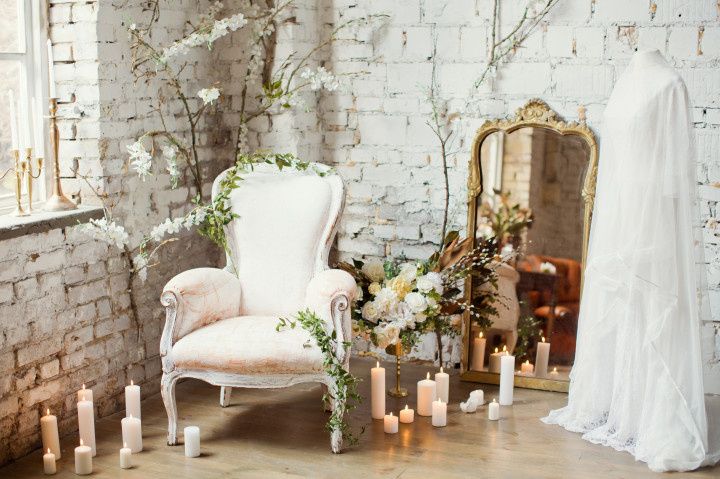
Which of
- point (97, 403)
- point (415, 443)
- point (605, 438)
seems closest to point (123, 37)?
point (97, 403)

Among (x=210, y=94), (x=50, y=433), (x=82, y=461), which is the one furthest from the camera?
(x=210, y=94)

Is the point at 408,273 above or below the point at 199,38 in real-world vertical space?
below

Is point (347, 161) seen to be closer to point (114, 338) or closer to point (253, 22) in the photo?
point (253, 22)

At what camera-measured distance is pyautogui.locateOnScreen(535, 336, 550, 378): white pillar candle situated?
4.26 metres

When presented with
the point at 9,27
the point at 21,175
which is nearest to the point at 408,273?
the point at 21,175

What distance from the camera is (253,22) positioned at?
459cm

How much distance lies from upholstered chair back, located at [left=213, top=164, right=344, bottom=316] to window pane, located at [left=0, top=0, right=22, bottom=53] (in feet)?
3.37

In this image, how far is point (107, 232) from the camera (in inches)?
149

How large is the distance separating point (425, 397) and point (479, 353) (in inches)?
21.9

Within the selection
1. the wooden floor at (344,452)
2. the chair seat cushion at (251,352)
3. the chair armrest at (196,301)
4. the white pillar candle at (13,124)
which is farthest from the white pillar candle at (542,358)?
the white pillar candle at (13,124)

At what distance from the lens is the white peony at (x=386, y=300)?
3.96 m

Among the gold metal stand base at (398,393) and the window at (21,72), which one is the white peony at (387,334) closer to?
the gold metal stand base at (398,393)

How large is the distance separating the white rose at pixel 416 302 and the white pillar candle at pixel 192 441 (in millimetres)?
1076

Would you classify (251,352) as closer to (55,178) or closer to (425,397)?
(425,397)
